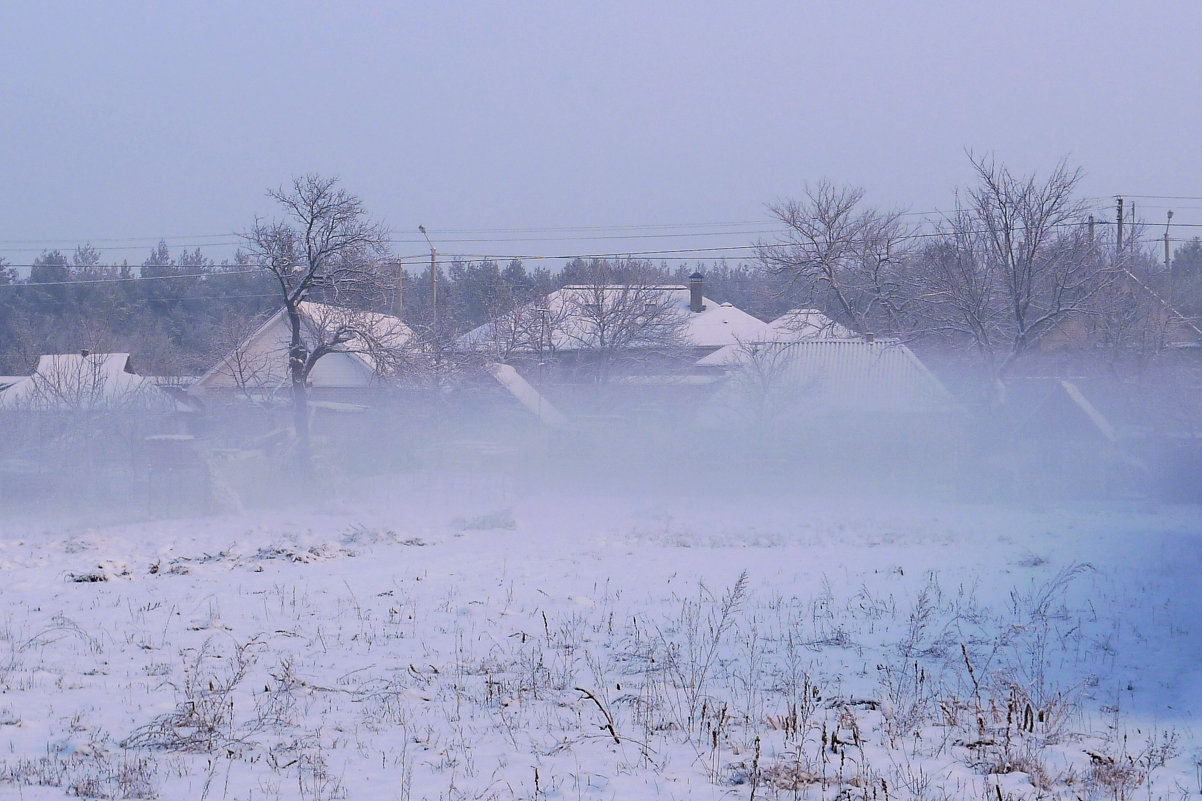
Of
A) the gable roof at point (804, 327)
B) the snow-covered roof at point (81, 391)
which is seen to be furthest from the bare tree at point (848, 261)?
the snow-covered roof at point (81, 391)

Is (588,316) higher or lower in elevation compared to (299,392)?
higher

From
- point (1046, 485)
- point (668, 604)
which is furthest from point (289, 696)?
point (1046, 485)

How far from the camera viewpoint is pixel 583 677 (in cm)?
730

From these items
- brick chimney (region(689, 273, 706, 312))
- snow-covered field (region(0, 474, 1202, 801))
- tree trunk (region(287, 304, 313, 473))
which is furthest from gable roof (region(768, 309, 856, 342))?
snow-covered field (region(0, 474, 1202, 801))

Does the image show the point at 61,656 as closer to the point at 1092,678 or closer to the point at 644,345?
the point at 1092,678

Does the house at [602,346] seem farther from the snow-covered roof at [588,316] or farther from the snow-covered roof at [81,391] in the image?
the snow-covered roof at [81,391]

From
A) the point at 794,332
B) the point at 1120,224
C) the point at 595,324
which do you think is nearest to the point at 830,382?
the point at 794,332

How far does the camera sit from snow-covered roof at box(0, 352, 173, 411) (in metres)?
32.0

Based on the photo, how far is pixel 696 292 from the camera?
167ft

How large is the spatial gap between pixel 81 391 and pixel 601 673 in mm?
30884

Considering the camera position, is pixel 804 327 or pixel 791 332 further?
pixel 804 327

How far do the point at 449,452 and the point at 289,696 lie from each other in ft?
83.7

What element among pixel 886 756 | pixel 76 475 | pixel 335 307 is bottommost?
pixel 76 475

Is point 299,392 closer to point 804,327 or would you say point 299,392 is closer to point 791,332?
point 791,332
